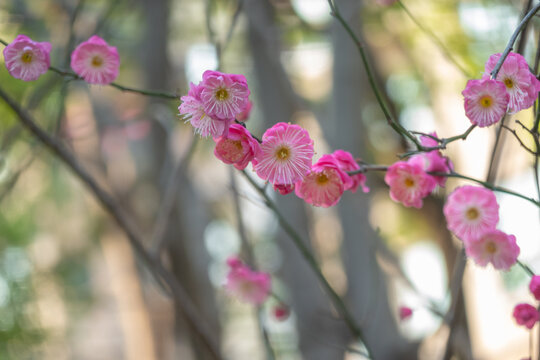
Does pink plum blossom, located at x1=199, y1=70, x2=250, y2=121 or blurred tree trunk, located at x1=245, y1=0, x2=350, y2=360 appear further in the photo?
blurred tree trunk, located at x1=245, y1=0, x2=350, y2=360

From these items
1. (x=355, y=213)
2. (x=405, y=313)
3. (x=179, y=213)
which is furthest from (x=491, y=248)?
(x=179, y=213)

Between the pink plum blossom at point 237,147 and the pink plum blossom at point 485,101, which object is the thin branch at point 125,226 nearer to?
the pink plum blossom at point 237,147

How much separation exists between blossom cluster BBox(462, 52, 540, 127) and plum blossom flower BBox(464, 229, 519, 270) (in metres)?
0.16

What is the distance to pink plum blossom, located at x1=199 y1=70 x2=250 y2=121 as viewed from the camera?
0.58 meters

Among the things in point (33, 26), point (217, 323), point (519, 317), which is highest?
point (33, 26)

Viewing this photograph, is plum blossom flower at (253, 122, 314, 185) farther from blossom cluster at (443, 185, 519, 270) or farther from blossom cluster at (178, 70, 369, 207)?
blossom cluster at (443, 185, 519, 270)

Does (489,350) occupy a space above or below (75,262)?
below

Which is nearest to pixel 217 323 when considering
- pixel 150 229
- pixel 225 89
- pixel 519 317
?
pixel 150 229

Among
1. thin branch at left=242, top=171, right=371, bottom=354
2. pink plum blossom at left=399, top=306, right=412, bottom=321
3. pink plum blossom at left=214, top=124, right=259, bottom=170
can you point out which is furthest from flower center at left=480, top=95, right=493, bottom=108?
pink plum blossom at left=399, top=306, right=412, bottom=321

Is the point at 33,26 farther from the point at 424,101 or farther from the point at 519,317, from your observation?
the point at 519,317

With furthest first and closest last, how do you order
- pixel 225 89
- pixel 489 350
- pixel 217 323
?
pixel 489 350
pixel 217 323
pixel 225 89

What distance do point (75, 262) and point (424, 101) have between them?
291 centimetres

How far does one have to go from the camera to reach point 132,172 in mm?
2676

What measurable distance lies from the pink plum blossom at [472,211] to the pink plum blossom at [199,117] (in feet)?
0.98
